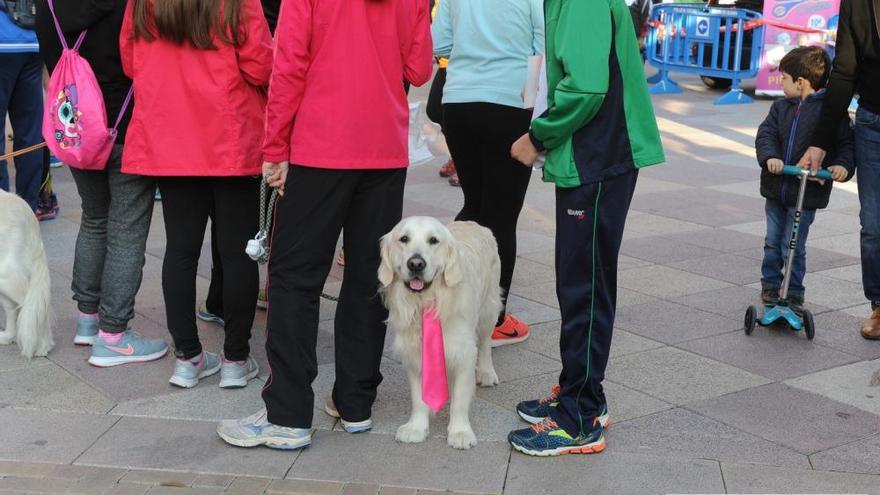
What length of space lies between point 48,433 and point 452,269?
183 cm

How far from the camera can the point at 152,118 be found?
4.59 m

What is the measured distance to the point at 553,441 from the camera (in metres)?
4.27

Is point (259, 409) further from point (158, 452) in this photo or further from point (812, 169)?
point (812, 169)

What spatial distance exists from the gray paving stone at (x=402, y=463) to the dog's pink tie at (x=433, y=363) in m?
0.20

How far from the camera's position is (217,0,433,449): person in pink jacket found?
3955 millimetres

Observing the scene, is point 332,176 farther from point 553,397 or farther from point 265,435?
point 553,397

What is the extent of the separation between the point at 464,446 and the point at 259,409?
3.18 feet

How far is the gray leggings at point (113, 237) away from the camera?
5.02 metres

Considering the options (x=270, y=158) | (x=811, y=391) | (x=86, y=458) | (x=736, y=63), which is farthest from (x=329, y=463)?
(x=736, y=63)

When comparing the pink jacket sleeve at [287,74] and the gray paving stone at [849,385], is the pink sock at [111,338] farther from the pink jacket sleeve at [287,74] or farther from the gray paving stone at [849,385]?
the gray paving stone at [849,385]

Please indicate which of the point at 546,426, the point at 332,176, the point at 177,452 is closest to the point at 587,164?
the point at 332,176

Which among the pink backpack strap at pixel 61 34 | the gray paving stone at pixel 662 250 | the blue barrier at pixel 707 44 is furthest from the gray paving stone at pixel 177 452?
the blue barrier at pixel 707 44

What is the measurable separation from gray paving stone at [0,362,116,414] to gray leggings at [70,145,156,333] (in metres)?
0.35

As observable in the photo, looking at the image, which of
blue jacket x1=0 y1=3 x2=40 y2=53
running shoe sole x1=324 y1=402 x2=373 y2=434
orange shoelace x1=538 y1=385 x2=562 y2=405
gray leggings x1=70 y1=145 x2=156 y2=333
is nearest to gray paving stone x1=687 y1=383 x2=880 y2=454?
orange shoelace x1=538 y1=385 x2=562 y2=405
